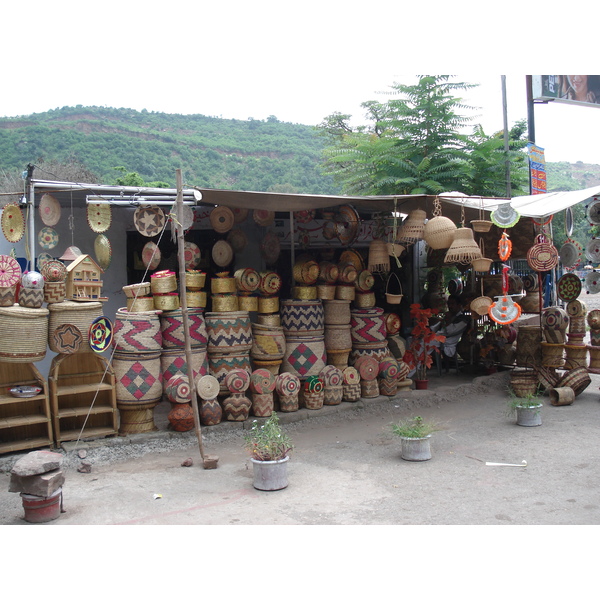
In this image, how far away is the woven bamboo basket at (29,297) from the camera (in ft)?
17.4

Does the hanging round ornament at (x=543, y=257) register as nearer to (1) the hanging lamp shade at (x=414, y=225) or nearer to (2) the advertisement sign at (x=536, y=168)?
(1) the hanging lamp shade at (x=414, y=225)

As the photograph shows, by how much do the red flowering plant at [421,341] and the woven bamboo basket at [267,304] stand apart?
224 centimetres

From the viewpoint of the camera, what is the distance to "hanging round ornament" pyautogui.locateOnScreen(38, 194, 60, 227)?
579 cm

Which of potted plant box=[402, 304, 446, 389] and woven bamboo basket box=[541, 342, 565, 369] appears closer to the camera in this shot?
woven bamboo basket box=[541, 342, 565, 369]

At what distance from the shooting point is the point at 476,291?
31.2 ft

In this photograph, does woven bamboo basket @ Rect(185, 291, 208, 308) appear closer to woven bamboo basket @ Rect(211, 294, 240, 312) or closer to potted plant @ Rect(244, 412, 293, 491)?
woven bamboo basket @ Rect(211, 294, 240, 312)

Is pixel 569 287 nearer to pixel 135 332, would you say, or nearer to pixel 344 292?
pixel 344 292

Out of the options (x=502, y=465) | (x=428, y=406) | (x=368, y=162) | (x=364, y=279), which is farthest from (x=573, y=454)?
(x=368, y=162)

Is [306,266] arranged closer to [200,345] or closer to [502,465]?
[200,345]

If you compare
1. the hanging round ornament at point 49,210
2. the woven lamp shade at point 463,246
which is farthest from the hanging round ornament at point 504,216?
the hanging round ornament at point 49,210

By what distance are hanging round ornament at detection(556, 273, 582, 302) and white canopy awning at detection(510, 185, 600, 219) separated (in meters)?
1.13

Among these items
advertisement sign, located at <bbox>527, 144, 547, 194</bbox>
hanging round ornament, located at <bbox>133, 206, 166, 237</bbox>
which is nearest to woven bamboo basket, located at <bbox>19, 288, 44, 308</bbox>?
hanging round ornament, located at <bbox>133, 206, 166, 237</bbox>

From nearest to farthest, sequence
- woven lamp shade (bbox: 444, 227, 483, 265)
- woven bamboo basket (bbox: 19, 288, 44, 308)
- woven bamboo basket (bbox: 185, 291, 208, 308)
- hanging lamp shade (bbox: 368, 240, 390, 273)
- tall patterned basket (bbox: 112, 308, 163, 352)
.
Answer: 1. woven bamboo basket (bbox: 19, 288, 44, 308)
2. tall patterned basket (bbox: 112, 308, 163, 352)
3. woven lamp shade (bbox: 444, 227, 483, 265)
4. woven bamboo basket (bbox: 185, 291, 208, 308)
5. hanging lamp shade (bbox: 368, 240, 390, 273)

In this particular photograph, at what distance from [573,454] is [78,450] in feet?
15.4
